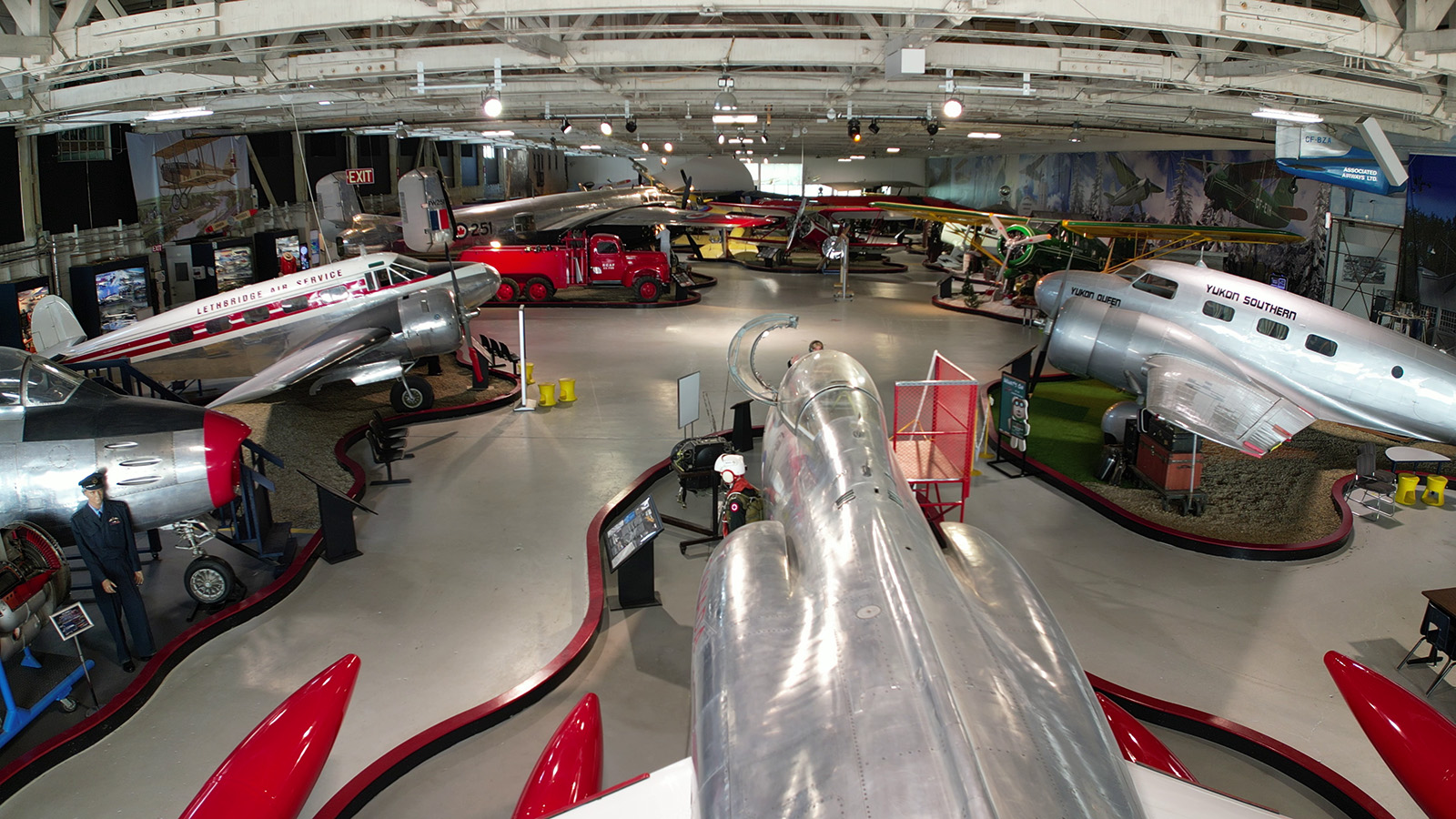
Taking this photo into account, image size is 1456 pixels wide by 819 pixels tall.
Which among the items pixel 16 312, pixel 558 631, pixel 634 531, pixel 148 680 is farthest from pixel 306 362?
pixel 634 531

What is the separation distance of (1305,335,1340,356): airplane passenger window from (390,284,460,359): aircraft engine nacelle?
1247cm

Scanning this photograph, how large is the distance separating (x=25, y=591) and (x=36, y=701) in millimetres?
811

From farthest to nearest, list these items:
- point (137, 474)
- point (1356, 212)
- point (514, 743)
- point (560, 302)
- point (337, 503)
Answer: point (560, 302), point (1356, 212), point (337, 503), point (137, 474), point (514, 743)

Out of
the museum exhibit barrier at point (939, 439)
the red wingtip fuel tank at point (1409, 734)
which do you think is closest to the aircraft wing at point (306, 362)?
the museum exhibit barrier at point (939, 439)

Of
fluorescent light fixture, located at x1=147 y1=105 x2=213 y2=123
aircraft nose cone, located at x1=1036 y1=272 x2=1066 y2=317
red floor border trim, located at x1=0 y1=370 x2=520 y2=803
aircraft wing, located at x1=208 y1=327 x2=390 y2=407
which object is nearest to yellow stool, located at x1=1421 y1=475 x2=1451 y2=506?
aircraft nose cone, located at x1=1036 y1=272 x2=1066 y2=317

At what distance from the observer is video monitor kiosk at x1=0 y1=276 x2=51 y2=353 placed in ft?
40.2

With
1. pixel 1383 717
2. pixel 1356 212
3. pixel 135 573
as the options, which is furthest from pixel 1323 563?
pixel 1356 212

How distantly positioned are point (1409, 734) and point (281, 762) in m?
6.22

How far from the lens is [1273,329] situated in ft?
36.6

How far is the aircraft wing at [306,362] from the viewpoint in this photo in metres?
10.2

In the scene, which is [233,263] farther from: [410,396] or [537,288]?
[410,396]

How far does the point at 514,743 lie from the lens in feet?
19.2

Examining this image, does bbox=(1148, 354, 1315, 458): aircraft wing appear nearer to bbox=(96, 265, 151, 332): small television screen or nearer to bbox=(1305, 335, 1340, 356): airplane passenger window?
bbox=(1305, 335, 1340, 356): airplane passenger window

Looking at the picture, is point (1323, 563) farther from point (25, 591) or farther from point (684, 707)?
point (25, 591)
